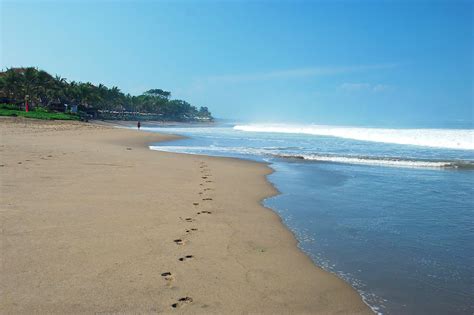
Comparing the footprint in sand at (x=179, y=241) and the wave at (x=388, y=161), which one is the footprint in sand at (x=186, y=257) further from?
the wave at (x=388, y=161)

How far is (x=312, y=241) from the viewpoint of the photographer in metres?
5.93

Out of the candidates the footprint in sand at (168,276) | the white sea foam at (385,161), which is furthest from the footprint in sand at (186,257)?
the white sea foam at (385,161)

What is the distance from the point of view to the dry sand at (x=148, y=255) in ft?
11.9

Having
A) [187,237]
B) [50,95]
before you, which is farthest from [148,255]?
[50,95]

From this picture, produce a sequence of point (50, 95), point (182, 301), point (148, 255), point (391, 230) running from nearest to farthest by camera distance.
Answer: point (182, 301), point (148, 255), point (391, 230), point (50, 95)

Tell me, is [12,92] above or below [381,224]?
above

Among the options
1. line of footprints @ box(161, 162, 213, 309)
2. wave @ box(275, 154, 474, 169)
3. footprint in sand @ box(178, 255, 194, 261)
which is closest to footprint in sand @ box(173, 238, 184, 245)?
line of footprints @ box(161, 162, 213, 309)

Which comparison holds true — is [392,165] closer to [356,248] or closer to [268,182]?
[268,182]

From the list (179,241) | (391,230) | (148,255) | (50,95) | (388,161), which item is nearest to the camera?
(148,255)

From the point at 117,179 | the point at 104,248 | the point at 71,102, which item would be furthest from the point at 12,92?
the point at 104,248

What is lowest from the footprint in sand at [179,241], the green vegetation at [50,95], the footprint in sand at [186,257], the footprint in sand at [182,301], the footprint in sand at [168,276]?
the footprint in sand at [182,301]

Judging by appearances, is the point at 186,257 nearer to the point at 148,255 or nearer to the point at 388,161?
the point at 148,255

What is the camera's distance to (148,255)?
472cm

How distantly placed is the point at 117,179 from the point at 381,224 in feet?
21.5
